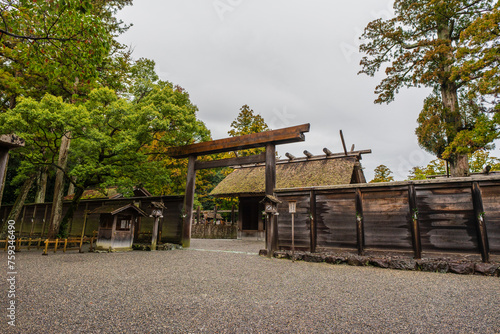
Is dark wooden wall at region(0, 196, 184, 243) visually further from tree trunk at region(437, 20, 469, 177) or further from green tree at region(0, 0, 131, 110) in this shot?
tree trunk at region(437, 20, 469, 177)

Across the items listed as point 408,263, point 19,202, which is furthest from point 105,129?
point 408,263

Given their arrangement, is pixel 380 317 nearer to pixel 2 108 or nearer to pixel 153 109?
pixel 153 109

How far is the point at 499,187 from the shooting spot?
6535mm

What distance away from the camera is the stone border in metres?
6.27

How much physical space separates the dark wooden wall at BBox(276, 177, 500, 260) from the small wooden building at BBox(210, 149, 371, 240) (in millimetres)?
6453

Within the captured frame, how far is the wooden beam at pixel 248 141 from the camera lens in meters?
9.62

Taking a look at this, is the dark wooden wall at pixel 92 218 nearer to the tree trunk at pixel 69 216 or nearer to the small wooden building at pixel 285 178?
the tree trunk at pixel 69 216

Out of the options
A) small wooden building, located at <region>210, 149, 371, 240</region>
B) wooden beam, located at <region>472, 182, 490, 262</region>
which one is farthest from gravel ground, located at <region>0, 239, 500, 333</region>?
small wooden building, located at <region>210, 149, 371, 240</region>

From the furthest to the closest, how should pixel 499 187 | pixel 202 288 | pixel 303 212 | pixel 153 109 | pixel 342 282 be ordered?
pixel 153 109 → pixel 303 212 → pixel 499 187 → pixel 342 282 → pixel 202 288

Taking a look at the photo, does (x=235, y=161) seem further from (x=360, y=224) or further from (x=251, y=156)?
(x=360, y=224)

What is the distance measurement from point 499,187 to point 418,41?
30.1 ft

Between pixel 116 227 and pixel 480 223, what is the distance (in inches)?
482

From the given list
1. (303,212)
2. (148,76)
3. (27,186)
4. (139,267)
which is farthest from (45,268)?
(27,186)

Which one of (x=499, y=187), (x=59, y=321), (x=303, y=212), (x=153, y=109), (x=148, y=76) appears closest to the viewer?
(x=59, y=321)
